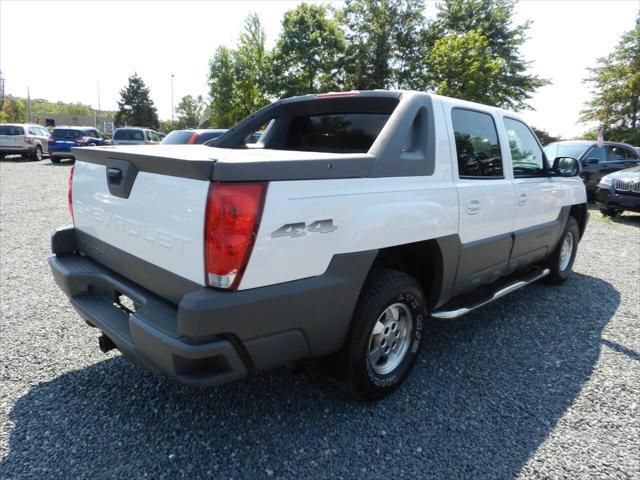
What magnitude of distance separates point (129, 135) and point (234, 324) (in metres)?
22.3

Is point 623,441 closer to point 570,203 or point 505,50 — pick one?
point 570,203

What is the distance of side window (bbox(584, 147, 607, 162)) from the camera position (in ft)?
37.7

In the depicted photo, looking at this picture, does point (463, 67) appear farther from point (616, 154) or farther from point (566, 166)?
point (566, 166)

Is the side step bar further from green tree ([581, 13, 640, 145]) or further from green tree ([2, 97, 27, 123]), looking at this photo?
green tree ([2, 97, 27, 123])

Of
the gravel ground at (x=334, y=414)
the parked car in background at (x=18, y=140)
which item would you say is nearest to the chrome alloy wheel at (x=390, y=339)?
the gravel ground at (x=334, y=414)

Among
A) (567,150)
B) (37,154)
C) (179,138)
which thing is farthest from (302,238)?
(37,154)

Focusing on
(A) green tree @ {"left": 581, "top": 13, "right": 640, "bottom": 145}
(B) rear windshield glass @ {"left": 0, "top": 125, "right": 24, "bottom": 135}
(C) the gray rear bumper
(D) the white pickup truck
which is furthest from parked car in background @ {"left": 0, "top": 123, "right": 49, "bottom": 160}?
(A) green tree @ {"left": 581, "top": 13, "right": 640, "bottom": 145}

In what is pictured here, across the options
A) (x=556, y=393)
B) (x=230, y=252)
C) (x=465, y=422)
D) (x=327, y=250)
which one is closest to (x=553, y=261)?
(x=556, y=393)

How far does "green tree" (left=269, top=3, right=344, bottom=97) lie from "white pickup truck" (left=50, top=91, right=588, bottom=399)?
3286 centimetres

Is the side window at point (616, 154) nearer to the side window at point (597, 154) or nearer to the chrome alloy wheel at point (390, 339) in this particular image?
the side window at point (597, 154)

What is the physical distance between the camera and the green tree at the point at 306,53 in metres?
33.8

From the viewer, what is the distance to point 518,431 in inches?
97.0

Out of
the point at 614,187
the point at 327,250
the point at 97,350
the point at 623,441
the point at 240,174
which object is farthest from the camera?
the point at 614,187

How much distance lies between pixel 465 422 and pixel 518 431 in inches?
11.6
